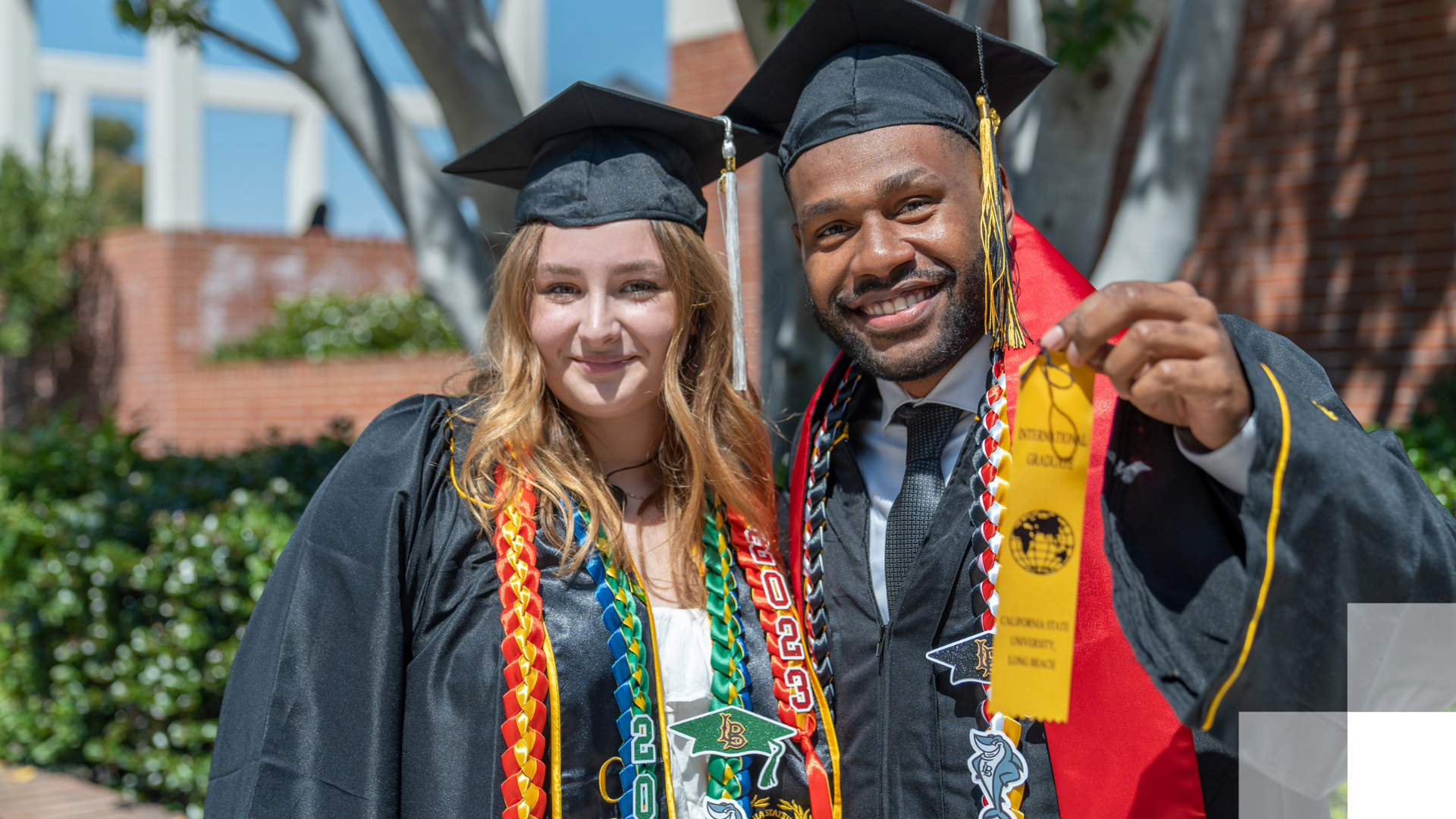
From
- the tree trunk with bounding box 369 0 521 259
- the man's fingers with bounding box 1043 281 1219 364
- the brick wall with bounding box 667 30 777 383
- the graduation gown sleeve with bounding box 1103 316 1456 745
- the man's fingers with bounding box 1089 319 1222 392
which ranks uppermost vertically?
the brick wall with bounding box 667 30 777 383

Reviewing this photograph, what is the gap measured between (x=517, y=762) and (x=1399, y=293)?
5.35 meters

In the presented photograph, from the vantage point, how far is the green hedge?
4.00 metres

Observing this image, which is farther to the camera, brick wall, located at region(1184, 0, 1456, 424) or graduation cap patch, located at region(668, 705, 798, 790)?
brick wall, located at region(1184, 0, 1456, 424)

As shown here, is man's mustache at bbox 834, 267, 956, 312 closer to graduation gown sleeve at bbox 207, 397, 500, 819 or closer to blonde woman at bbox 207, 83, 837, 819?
blonde woman at bbox 207, 83, 837, 819

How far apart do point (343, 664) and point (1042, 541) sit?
3.44 ft

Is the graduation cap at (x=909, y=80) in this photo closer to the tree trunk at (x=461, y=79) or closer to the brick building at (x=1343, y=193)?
the tree trunk at (x=461, y=79)

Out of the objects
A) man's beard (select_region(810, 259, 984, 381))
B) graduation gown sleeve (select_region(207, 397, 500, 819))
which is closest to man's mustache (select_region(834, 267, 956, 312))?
man's beard (select_region(810, 259, 984, 381))

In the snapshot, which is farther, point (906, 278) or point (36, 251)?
point (36, 251)

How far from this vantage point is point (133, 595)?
425 cm

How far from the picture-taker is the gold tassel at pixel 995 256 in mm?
1754

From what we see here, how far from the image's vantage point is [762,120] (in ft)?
7.16

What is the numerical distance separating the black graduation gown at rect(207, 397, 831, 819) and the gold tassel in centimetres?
76

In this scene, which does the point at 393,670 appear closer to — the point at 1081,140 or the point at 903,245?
the point at 903,245

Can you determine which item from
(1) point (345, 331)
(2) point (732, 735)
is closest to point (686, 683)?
(2) point (732, 735)
